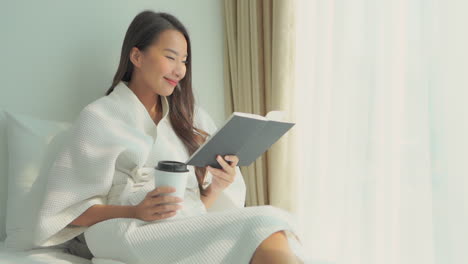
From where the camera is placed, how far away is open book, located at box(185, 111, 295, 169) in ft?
5.00

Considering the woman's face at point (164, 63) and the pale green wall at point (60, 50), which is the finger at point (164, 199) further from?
the pale green wall at point (60, 50)

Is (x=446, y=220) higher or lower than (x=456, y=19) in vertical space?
lower

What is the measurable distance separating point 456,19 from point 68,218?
1.48 meters

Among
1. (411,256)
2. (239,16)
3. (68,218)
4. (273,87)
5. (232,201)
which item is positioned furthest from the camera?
(239,16)

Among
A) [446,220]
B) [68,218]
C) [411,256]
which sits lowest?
[411,256]

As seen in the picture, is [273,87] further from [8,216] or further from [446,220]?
[8,216]

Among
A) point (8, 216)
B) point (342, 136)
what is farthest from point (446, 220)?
point (8, 216)

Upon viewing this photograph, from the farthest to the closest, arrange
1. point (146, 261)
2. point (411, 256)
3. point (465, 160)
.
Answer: point (411, 256) → point (465, 160) → point (146, 261)

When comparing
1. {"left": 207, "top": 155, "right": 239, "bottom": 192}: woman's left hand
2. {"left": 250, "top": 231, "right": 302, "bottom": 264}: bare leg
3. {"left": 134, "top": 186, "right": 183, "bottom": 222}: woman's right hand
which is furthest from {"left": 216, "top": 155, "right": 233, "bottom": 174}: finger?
{"left": 250, "top": 231, "right": 302, "bottom": 264}: bare leg

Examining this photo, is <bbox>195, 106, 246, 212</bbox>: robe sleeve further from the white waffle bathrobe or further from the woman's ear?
the woman's ear

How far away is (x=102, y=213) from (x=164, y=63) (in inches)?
23.8

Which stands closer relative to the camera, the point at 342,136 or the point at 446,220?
the point at 446,220

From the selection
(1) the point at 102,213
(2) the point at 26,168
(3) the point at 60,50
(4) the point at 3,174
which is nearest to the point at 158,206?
(1) the point at 102,213

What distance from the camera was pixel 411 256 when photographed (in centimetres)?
189
